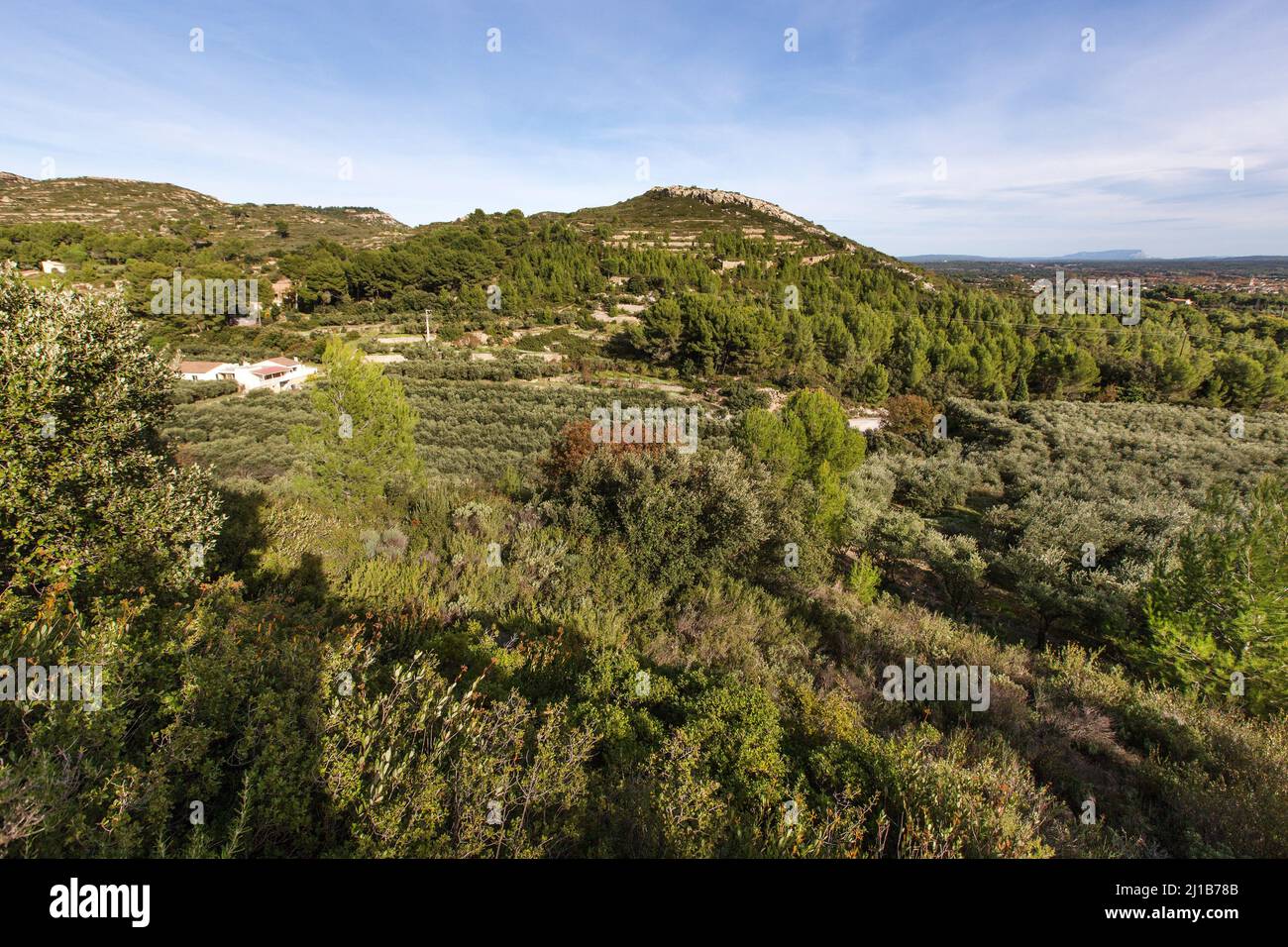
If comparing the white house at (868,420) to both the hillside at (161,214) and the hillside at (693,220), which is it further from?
the hillside at (161,214)

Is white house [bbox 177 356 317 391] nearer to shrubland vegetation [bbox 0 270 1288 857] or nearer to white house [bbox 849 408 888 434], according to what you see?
shrubland vegetation [bbox 0 270 1288 857]

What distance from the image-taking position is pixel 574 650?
729cm

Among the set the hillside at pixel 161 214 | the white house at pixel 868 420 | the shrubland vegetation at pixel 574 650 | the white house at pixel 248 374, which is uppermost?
the hillside at pixel 161 214

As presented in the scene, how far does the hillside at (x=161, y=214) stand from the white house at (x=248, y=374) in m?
42.0

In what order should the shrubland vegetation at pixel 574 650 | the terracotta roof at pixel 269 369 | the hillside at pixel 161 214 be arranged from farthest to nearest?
the hillside at pixel 161 214 → the terracotta roof at pixel 269 369 → the shrubland vegetation at pixel 574 650

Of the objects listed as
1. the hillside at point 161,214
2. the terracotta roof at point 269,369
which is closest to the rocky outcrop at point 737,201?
the hillside at point 161,214

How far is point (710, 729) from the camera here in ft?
16.6

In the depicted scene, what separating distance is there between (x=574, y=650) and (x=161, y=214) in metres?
109

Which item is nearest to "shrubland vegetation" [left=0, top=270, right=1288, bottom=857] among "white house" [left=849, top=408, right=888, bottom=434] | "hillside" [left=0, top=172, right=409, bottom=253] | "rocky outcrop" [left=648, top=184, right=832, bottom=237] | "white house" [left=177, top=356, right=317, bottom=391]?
"white house" [left=177, top=356, right=317, bottom=391]

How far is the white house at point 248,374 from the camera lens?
105 ft

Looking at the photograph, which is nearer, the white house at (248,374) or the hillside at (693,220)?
the white house at (248,374)

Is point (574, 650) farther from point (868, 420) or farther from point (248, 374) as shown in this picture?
point (868, 420)
